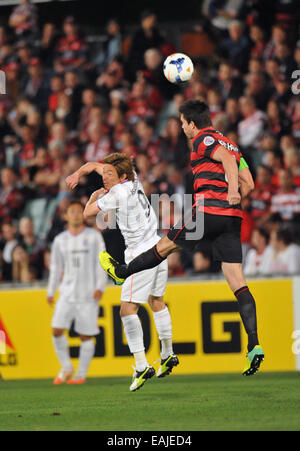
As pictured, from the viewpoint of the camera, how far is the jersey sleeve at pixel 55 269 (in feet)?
35.2

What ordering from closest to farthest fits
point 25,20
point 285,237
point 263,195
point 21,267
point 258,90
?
1. point 285,237
2. point 263,195
3. point 21,267
4. point 258,90
5. point 25,20

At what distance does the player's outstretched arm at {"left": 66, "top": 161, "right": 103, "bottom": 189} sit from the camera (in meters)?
7.36

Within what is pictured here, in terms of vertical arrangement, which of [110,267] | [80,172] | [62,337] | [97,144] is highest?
[97,144]

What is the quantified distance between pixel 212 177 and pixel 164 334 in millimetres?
1724

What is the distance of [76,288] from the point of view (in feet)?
35.0

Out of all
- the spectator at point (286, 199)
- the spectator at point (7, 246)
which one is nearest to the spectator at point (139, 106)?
the spectator at point (7, 246)

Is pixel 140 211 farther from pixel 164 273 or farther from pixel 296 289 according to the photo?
pixel 296 289

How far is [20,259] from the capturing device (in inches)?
500

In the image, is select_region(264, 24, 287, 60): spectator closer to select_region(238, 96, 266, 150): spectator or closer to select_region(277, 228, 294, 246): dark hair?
select_region(238, 96, 266, 150): spectator

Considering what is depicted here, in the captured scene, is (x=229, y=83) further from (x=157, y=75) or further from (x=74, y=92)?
(x=74, y=92)

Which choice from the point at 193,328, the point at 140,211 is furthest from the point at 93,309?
the point at 140,211

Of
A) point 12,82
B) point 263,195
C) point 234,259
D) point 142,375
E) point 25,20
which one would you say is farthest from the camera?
point 25,20

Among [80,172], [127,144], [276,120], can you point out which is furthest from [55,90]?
[80,172]

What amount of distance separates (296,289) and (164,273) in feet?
10.6
